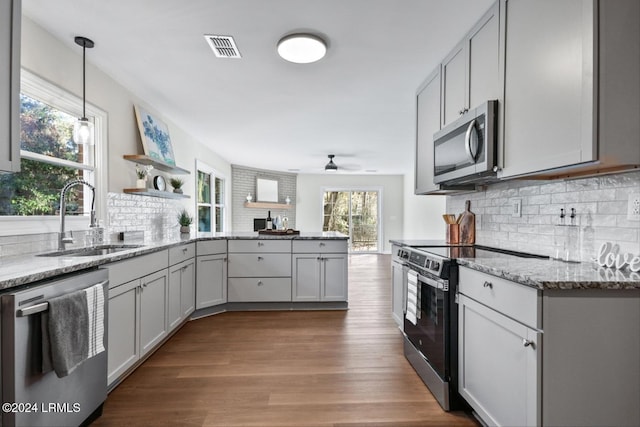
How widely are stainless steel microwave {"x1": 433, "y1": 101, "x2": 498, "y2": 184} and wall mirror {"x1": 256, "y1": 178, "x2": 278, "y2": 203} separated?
7.18 m

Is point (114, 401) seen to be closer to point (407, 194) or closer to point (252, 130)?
point (252, 130)

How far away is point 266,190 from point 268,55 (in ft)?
22.7

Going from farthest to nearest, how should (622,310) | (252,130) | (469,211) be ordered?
(252,130) < (469,211) < (622,310)

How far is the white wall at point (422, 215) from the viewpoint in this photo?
26.0 ft

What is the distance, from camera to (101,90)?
303cm

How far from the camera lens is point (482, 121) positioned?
2.00 meters

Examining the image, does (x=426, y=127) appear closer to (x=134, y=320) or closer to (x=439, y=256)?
(x=439, y=256)

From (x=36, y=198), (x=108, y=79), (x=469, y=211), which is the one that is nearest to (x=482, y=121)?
(x=469, y=211)

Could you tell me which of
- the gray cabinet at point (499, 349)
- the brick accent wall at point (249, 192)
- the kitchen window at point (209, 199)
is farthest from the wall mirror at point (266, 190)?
the gray cabinet at point (499, 349)

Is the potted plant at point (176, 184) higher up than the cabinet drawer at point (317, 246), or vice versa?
the potted plant at point (176, 184)

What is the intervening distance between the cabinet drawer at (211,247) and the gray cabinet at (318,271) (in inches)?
32.2

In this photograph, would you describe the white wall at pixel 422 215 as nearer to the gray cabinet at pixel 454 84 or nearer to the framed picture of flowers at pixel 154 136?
the gray cabinet at pixel 454 84

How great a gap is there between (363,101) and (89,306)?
317cm

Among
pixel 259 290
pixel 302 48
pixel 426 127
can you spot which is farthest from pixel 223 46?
pixel 259 290
